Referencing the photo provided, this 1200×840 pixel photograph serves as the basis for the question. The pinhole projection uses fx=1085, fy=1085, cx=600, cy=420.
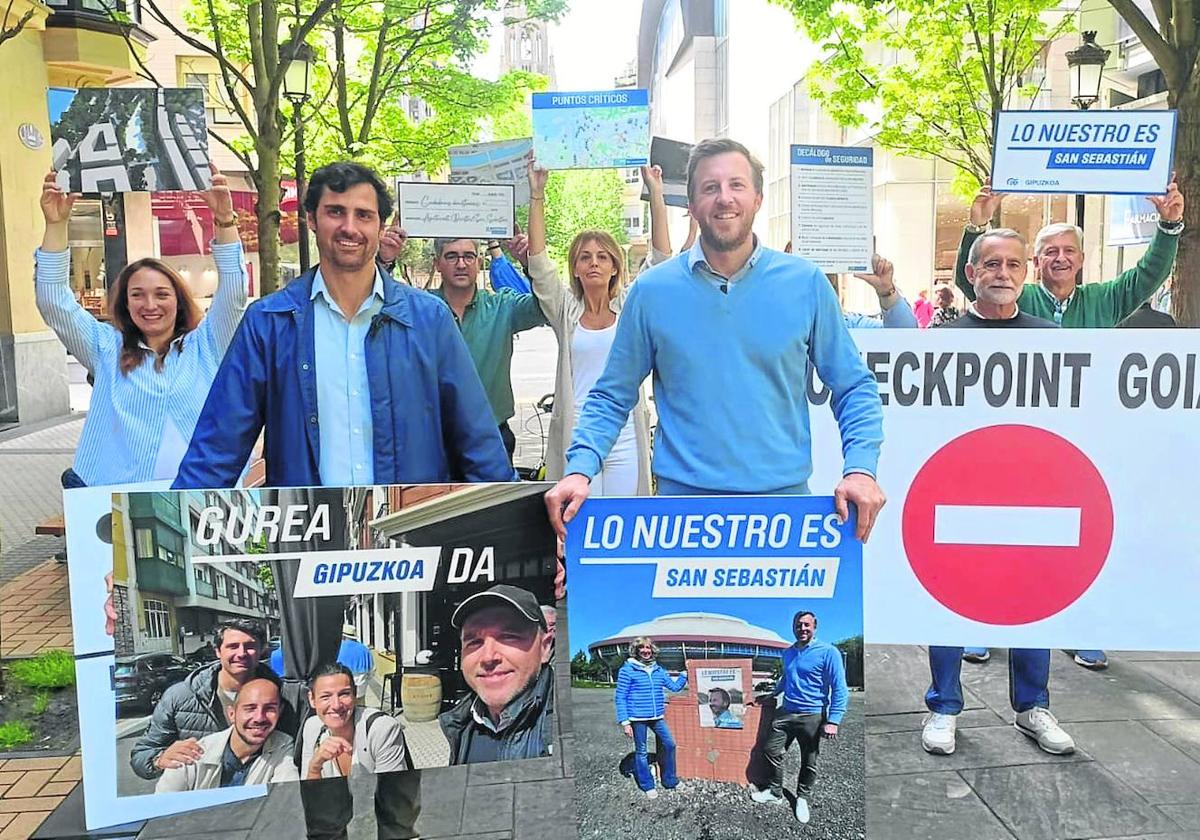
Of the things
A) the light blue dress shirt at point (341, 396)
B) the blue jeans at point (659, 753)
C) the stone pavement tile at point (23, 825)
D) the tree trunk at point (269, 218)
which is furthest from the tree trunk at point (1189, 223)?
the stone pavement tile at point (23, 825)

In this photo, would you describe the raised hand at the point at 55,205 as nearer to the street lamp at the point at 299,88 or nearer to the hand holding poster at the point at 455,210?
the hand holding poster at the point at 455,210

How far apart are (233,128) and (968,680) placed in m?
37.8

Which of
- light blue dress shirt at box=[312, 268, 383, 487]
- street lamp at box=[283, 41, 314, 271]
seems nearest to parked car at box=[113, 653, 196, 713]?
light blue dress shirt at box=[312, 268, 383, 487]

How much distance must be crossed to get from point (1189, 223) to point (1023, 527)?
3.28m

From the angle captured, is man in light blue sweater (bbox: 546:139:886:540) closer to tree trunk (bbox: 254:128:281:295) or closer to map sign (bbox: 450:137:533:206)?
map sign (bbox: 450:137:533:206)

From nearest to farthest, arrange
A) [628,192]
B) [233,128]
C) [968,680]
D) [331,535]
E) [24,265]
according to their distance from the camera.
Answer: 1. [331,535]
2. [968,680]
3. [24,265]
4. [233,128]
5. [628,192]

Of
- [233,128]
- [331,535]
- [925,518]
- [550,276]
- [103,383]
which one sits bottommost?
[925,518]

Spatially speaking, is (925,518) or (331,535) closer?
(331,535)

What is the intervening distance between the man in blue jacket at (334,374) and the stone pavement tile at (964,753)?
7.26 feet

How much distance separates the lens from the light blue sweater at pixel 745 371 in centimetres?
308

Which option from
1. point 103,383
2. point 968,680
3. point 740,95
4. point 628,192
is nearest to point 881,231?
point 740,95

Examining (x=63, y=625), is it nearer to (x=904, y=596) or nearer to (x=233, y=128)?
(x=904, y=596)

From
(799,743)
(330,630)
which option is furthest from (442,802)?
(799,743)

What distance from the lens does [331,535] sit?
2.73 meters
